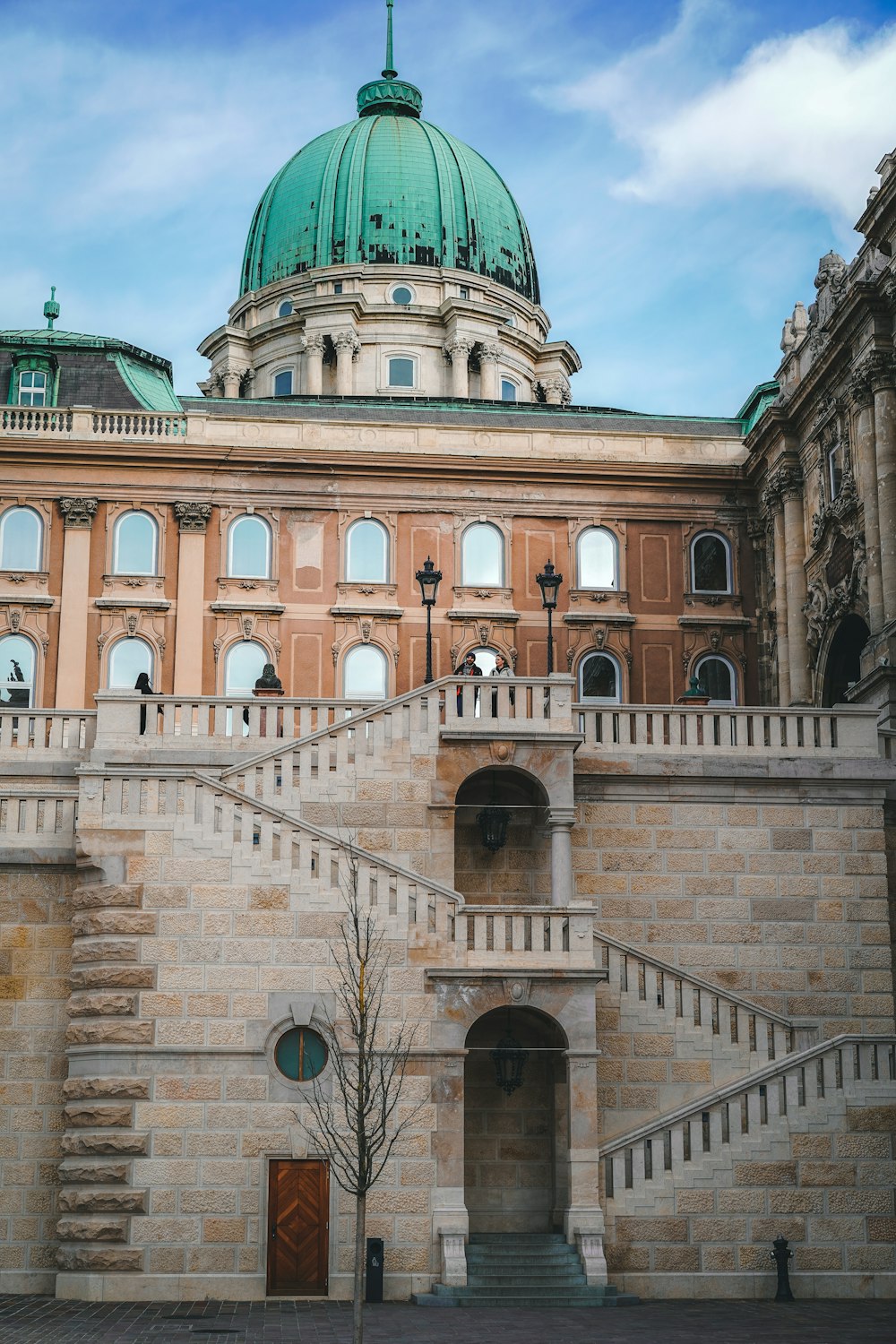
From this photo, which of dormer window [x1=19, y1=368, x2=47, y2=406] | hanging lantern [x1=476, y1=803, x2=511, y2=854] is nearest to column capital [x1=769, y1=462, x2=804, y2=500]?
hanging lantern [x1=476, y1=803, x2=511, y2=854]

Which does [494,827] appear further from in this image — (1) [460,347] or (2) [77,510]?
(1) [460,347]

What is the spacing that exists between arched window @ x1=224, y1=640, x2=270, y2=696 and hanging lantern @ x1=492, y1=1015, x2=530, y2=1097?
21456 millimetres

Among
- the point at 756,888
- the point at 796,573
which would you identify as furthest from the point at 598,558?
the point at 756,888

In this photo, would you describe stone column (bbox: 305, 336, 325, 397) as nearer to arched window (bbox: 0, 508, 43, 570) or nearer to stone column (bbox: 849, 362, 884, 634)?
arched window (bbox: 0, 508, 43, 570)

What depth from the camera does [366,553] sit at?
173 ft

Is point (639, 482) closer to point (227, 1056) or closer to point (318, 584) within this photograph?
point (318, 584)

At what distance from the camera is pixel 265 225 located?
74.3m

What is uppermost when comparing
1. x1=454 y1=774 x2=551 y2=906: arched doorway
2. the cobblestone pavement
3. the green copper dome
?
the green copper dome

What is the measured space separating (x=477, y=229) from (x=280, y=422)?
73.9ft

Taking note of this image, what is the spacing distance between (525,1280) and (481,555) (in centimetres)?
2682

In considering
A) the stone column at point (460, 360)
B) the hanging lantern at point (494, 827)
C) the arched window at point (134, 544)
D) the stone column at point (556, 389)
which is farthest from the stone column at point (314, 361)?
the hanging lantern at point (494, 827)

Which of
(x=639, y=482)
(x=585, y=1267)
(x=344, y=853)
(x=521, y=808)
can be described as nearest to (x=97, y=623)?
(x=639, y=482)

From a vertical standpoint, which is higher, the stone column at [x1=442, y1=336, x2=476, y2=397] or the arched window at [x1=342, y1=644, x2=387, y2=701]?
the stone column at [x1=442, y1=336, x2=476, y2=397]

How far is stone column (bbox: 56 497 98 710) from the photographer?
167 ft
